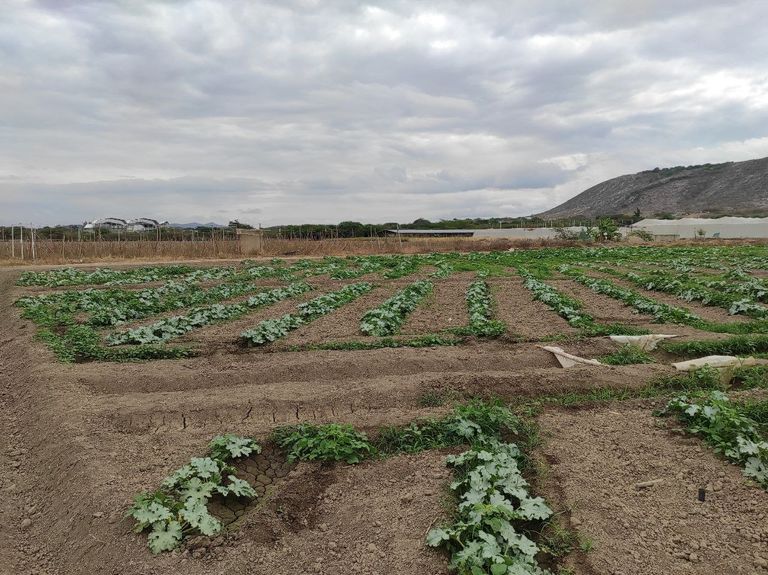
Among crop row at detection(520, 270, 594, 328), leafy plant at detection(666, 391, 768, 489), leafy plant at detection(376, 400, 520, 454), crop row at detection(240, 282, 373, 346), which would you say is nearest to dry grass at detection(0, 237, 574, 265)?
crop row at detection(240, 282, 373, 346)

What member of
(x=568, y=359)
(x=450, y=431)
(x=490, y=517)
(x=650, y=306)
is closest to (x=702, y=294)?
(x=650, y=306)

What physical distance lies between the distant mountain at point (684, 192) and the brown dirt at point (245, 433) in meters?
106

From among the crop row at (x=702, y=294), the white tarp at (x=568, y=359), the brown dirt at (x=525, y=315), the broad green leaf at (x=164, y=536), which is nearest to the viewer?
the broad green leaf at (x=164, y=536)

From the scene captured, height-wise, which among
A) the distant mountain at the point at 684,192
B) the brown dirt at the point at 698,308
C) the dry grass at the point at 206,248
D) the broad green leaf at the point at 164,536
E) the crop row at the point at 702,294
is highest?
the distant mountain at the point at 684,192

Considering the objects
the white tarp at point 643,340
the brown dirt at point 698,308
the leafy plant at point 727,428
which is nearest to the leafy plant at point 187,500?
the leafy plant at point 727,428

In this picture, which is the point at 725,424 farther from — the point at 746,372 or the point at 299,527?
the point at 299,527

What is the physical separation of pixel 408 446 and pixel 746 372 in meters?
5.36

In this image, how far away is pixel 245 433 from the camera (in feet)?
19.5

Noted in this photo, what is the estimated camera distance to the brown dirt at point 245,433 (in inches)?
159

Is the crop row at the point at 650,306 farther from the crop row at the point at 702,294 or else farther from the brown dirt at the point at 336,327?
the brown dirt at the point at 336,327

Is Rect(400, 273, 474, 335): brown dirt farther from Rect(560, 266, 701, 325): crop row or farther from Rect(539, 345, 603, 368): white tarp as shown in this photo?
Rect(560, 266, 701, 325): crop row

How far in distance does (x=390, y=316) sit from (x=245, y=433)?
617 centimetres

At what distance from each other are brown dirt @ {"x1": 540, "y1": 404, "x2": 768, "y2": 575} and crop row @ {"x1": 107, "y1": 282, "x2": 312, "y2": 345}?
791 cm

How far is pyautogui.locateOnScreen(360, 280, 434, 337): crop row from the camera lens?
35.7 ft
